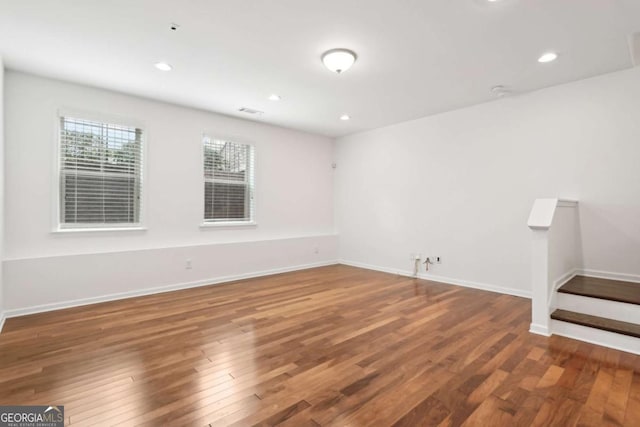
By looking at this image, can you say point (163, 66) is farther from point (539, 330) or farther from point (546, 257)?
point (539, 330)

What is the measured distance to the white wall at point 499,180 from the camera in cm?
344

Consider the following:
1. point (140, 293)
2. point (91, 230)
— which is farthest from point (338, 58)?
point (140, 293)

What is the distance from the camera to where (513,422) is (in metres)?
1.65

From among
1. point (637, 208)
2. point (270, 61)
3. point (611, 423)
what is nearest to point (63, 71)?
point (270, 61)

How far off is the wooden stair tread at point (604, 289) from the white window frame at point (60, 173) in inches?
200

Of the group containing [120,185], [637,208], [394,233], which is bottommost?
[394,233]

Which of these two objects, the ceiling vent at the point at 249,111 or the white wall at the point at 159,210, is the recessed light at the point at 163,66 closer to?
the white wall at the point at 159,210

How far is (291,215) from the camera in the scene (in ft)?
19.7

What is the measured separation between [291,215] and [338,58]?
3.47 meters

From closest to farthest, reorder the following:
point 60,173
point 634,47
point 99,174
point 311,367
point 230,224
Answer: point 311,367, point 634,47, point 60,173, point 99,174, point 230,224

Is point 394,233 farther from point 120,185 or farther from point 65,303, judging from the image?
point 65,303

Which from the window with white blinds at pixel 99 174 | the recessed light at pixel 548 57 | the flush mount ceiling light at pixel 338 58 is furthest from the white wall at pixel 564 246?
the window with white blinds at pixel 99 174

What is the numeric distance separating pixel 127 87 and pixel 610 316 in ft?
18.9

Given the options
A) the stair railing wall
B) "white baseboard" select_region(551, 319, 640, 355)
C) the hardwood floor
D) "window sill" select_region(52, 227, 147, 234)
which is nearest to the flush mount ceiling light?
the stair railing wall
